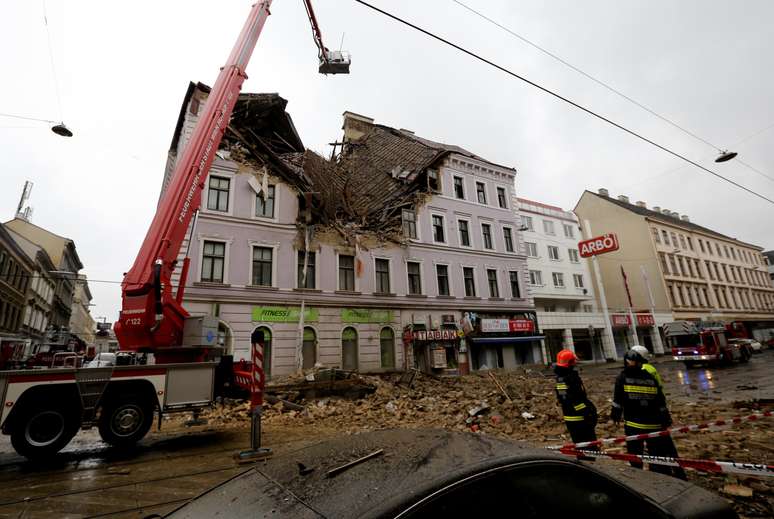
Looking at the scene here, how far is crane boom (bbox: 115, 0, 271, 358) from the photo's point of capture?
7.84 meters

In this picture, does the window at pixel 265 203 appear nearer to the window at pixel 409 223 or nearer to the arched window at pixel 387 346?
the window at pixel 409 223

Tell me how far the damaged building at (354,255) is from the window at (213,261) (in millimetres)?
53

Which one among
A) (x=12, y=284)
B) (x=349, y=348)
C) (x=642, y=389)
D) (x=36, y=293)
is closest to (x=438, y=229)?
(x=349, y=348)

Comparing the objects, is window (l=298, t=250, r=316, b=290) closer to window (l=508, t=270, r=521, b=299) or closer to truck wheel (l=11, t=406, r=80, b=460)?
truck wheel (l=11, t=406, r=80, b=460)

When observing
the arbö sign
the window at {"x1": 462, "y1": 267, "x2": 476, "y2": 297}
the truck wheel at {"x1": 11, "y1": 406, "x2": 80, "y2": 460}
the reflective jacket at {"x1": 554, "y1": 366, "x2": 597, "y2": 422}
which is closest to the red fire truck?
the arbö sign

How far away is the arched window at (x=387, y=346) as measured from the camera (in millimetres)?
21495

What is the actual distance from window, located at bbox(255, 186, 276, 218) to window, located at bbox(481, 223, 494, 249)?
640 inches

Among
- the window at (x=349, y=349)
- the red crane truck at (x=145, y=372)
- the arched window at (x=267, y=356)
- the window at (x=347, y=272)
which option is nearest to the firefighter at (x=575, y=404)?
the red crane truck at (x=145, y=372)

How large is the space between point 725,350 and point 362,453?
1205 inches

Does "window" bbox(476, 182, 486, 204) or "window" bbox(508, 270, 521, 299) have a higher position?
"window" bbox(476, 182, 486, 204)

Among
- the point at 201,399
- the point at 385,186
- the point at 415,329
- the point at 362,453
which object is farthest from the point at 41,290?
the point at 362,453

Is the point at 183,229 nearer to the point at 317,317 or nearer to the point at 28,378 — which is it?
the point at 28,378

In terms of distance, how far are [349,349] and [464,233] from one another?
12.9 m

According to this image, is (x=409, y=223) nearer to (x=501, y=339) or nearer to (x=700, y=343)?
(x=501, y=339)
